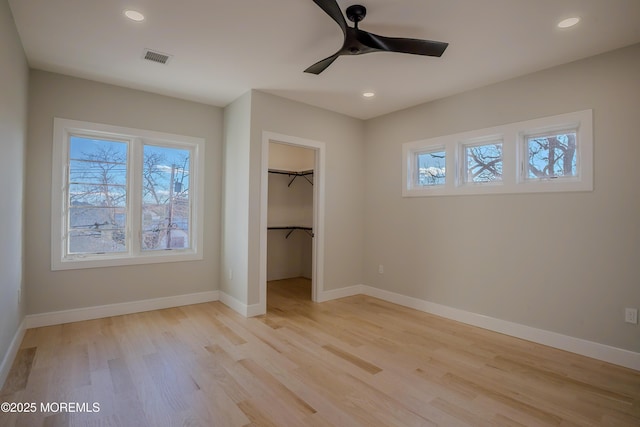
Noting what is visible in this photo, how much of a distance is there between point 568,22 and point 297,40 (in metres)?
2.07

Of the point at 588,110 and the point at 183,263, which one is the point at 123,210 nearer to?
the point at 183,263

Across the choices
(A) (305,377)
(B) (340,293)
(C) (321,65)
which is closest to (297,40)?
(C) (321,65)

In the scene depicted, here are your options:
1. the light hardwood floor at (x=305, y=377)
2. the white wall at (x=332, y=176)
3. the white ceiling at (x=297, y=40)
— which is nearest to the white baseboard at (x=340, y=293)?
the white wall at (x=332, y=176)

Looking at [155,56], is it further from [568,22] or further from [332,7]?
[568,22]

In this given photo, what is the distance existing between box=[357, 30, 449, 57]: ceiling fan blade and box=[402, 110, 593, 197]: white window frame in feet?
5.03

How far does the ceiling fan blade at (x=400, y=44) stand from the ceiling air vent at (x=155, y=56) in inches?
75.5

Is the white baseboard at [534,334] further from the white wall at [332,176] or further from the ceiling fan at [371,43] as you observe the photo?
the ceiling fan at [371,43]

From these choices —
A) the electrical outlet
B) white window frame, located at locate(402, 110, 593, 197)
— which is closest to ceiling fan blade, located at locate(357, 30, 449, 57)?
white window frame, located at locate(402, 110, 593, 197)

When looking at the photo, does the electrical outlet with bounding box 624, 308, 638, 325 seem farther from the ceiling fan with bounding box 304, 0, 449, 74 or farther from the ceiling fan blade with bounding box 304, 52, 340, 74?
the ceiling fan blade with bounding box 304, 52, 340, 74

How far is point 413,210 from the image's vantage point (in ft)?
14.3

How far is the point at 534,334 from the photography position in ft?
10.5

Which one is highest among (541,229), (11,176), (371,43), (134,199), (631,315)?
(371,43)

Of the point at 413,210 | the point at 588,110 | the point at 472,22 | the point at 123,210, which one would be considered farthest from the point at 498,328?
the point at 123,210

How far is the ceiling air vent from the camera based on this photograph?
117 inches
